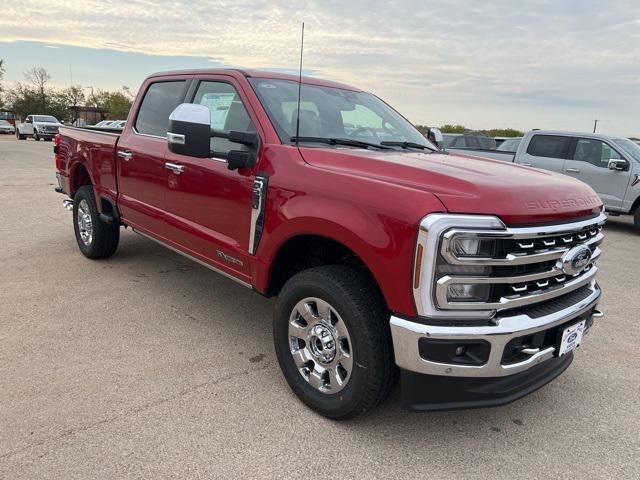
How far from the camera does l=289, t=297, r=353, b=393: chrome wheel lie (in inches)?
104

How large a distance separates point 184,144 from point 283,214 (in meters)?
0.74

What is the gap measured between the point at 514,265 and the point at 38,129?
37.4 meters

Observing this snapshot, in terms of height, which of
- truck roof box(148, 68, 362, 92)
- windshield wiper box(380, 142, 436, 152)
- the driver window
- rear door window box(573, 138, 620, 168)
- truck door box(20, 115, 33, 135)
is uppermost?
truck roof box(148, 68, 362, 92)

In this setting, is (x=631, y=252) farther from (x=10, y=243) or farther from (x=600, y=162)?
(x=10, y=243)

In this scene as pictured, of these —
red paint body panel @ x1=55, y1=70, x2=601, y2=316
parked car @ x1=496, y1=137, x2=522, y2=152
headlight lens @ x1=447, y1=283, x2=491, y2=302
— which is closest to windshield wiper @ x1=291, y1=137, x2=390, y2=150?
red paint body panel @ x1=55, y1=70, x2=601, y2=316

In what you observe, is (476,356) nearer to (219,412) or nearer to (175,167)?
(219,412)

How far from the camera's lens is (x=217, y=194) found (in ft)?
11.2

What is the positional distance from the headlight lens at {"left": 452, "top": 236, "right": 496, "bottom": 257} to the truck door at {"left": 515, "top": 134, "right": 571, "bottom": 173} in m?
8.39

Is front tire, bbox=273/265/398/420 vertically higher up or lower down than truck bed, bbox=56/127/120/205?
lower down

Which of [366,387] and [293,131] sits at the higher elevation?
[293,131]

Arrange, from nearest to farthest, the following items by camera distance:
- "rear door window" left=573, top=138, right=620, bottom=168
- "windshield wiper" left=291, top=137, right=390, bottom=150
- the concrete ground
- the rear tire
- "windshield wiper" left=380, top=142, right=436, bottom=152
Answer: the concrete ground < "windshield wiper" left=291, top=137, right=390, bottom=150 < "windshield wiper" left=380, top=142, right=436, bottom=152 < the rear tire < "rear door window" left=573, top=138, right=620, bottom=168

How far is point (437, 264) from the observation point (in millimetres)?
2182

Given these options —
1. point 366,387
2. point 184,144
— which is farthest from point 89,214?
point 366,387

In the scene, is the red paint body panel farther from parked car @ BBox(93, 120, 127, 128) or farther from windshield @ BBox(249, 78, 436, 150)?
parked car @ BBox(93, 120, 127, 128)
